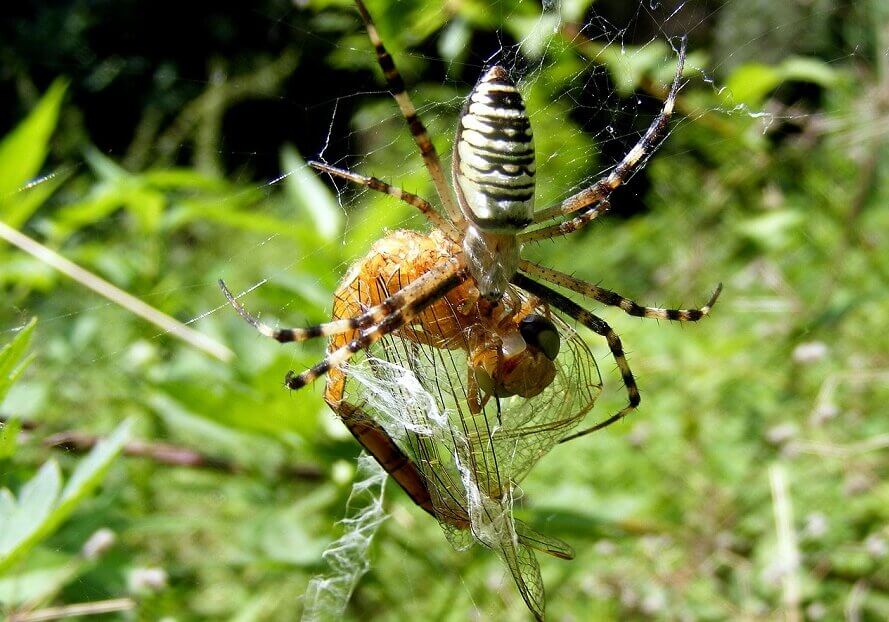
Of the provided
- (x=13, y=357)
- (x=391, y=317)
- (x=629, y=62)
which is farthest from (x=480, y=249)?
(x=13, y=357)

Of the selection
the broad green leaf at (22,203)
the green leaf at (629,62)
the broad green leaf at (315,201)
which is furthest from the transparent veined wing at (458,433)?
the broad green leaf at (22,203)

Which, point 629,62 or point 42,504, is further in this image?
point 629,62

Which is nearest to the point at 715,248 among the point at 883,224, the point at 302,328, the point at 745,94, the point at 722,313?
the point at 722,313

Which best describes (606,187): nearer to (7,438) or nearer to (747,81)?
(747,81)

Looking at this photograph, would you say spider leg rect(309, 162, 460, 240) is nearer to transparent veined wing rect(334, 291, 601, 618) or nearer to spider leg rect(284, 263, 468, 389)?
spider leg rect(284, 263, 468, 389)

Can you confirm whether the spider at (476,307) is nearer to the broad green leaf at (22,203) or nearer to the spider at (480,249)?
the spider at (480,249)

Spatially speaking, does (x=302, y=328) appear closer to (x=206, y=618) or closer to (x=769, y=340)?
(x=206, y=618)

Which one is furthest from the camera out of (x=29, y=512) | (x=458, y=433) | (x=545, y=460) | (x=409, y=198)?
(x=545, y=460)
